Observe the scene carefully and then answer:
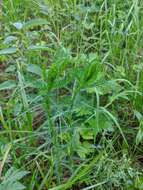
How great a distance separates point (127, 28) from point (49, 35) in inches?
14.1

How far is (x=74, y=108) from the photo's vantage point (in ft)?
5.40

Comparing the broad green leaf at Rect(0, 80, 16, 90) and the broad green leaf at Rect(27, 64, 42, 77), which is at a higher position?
the broad green leaf at Rect(27, 64, 42, 77)

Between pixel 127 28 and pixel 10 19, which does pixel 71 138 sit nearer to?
pixel 127 28

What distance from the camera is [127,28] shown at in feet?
6.61

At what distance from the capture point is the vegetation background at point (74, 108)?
1.52 m

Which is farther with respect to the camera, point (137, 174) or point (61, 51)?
point (61, 51)

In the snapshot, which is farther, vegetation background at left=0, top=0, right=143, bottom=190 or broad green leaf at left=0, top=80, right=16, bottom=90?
broad green leaf at left=0, top=80, right=16, bottom=90

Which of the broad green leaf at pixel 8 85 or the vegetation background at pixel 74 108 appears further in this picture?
the broad green leaf at pixel 8 85

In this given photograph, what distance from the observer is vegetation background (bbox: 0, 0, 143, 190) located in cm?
152

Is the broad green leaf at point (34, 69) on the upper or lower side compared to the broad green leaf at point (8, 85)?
upper

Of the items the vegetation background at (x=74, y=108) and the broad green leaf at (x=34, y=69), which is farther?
the broad green leaf at (x=34, y=69)

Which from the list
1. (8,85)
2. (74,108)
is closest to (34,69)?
(8,85)

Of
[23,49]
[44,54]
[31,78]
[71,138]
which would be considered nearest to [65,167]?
[71,138]

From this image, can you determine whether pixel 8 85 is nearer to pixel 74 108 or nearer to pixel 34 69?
pixel 34 69
